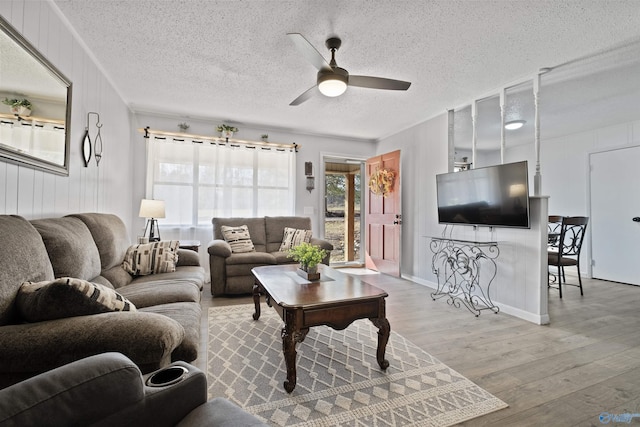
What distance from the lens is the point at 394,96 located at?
12.1ft

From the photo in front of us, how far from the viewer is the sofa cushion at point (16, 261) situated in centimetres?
116

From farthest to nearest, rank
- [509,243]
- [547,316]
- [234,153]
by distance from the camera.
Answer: [234,153] → [509,243] → [547,316]

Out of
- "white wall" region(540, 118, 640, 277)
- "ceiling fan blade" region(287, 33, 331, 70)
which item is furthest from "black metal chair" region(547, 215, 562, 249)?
"ceiling fan blade" region(287, 33, 331, 70)

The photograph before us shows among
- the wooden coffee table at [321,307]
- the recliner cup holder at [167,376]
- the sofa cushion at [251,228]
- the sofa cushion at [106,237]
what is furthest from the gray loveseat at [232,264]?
the recliner cup holder at [167,376]

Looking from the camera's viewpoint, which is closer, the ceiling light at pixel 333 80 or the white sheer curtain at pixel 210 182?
the ceiling light at pixel 333 80

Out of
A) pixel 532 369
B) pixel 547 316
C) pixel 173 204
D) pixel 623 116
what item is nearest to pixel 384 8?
pixel 532 369

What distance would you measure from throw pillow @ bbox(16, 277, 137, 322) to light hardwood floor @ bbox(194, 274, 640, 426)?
1175 mm

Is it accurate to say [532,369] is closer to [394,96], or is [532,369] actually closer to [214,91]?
[394,96]

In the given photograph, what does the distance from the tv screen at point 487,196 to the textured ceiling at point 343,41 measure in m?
1.03

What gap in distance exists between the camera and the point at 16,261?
1.26 meters

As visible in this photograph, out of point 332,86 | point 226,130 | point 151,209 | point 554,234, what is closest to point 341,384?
point 332,86

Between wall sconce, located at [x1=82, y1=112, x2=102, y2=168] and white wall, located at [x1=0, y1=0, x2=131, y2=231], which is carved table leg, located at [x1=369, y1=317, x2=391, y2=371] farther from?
wall sconce, located at [x1=82, y1=112, x2=102, y2=168]

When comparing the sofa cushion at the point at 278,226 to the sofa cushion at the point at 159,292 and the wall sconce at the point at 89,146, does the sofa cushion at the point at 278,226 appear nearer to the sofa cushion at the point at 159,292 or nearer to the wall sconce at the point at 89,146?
the sofa cushion at the point at 159,292

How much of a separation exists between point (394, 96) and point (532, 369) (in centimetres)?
311
